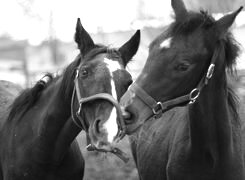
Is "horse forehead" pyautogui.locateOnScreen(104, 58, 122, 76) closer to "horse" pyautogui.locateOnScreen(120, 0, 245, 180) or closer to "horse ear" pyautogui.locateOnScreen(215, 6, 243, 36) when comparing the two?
"horse" pyautogui.locateOnScreen(120, 0, 245, 180)

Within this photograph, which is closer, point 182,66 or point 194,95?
point 182,66

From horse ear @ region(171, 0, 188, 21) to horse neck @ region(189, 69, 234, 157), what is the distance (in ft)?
2.23

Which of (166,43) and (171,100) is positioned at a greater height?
(166,43)

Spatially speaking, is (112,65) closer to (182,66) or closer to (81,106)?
(81,106)

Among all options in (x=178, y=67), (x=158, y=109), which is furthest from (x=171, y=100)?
(x=178, y=67)

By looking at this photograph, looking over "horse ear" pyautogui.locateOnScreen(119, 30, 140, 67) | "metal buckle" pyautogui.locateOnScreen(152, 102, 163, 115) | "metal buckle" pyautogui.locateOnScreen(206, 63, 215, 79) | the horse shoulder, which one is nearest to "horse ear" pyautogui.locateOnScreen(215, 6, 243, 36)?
"metal buckle" pyautogui.locateOnScreen(206, 63, 215, 79)

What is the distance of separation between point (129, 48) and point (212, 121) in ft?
4.33

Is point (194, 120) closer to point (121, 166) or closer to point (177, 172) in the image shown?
point (177, 172)

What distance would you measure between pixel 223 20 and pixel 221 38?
0.55ft

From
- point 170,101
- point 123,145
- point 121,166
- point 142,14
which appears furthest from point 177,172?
point 142,14

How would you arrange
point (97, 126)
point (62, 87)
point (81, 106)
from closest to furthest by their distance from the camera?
1. point (97, 126)
2. point (81, 106)
3. point (62, 87)

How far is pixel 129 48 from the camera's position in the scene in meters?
5.13

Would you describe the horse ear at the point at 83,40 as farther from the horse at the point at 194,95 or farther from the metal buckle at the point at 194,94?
the metal buckle at the point at 194,94

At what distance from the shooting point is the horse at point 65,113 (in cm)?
442
